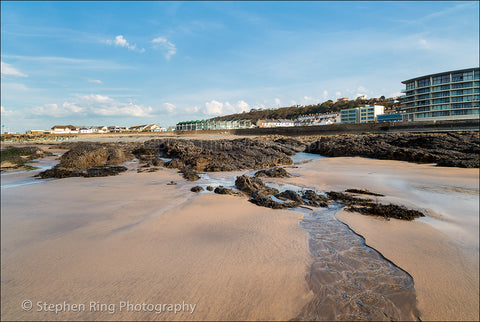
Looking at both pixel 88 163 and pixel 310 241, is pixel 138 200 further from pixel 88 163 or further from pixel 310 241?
pixel 88 163

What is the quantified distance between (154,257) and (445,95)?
7070cm

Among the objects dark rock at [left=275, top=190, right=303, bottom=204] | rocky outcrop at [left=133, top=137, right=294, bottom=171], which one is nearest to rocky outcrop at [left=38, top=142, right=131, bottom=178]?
rocky outcrop at [left=133, top=137, right=294, bottom=171]

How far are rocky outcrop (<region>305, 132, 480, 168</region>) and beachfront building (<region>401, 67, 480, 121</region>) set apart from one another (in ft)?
161

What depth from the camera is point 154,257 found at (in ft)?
9.25

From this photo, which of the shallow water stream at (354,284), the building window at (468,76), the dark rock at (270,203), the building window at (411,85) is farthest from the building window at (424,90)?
the shallow water stream at (354,284)

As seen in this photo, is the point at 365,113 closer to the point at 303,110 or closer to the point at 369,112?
the point at 369,112

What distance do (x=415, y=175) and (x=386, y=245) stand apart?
6098 mm

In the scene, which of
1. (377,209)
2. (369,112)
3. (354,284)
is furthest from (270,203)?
(369,112)

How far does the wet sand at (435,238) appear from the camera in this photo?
2225 millimetres

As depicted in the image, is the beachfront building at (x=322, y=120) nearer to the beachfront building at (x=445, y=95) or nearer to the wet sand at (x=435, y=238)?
the beachfront building at (x=445, y=95)

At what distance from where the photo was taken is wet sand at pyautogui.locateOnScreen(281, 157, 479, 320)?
2225 mm

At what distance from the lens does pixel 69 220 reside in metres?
3.90

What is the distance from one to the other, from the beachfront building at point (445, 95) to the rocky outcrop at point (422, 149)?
49.2m

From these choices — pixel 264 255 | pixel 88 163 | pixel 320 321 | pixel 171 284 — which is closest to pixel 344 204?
pixel 264 255
